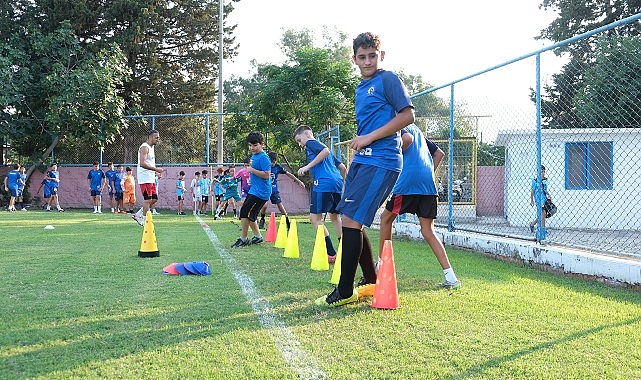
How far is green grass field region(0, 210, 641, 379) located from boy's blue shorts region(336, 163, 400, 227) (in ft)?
2.47

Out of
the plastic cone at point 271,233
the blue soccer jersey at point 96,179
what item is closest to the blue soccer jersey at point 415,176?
the plastic cone at point 271,233

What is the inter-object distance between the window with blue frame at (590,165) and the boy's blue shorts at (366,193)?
10445 mm

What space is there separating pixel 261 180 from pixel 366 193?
4976 millimetres

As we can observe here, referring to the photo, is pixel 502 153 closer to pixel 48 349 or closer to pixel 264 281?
pixel 264 281

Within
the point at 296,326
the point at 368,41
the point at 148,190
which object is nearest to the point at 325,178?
the point at 368,41

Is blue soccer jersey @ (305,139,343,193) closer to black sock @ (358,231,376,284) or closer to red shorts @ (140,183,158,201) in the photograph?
black sock @ (358,231,376,284)

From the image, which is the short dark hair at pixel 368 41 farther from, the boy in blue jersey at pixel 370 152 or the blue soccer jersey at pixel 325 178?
the blue soccer jersey at pixel 325 178

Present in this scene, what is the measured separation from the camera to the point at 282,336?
146 inches

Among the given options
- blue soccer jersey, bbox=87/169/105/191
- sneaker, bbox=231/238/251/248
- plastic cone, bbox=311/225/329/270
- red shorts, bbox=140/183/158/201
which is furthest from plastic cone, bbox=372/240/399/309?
blue soccer jersey, bbox=87/169/105/191

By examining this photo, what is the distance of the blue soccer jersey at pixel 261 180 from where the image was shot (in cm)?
909

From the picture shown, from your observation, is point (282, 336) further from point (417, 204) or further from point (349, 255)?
point (417, 204)

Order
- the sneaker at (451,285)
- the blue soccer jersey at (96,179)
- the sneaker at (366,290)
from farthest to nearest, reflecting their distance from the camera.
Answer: the blue soccer jersey at (96,179)
the sneaker at (451,285)
the sneaker at (366,290)

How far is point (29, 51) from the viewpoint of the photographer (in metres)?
26.9

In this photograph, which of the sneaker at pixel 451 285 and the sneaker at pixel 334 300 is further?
the sneaker at pixel 451 285
